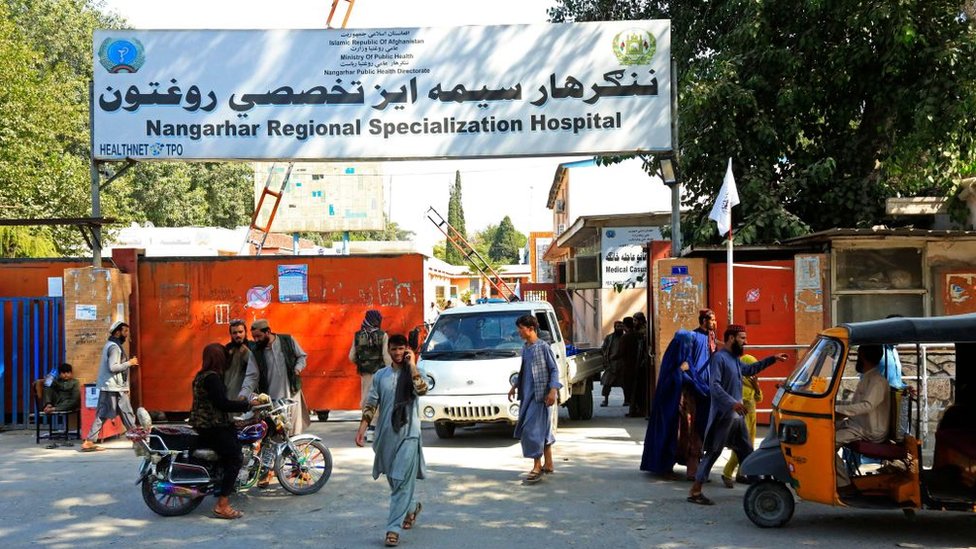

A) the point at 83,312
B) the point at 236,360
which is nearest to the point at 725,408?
the point at 236,360

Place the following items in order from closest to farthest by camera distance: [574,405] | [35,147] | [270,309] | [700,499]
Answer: [700,499], [574,405], [270,309], [35,147]

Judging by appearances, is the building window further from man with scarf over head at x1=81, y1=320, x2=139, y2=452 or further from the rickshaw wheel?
man with scarf over head at x1=81, y1=320, x2=139, y2=452

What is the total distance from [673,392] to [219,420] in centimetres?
434

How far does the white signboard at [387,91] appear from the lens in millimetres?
12711

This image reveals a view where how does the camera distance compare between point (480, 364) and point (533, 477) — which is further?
point (480, 364)

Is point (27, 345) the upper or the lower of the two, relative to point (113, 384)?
upper

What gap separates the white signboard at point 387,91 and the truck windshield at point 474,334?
2.30 m

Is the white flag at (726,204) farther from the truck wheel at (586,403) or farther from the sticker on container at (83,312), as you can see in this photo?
the sticker on container at (83,312)

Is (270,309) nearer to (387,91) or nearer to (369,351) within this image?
(369,351)

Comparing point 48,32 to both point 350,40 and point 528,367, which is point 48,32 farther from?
point 528,367

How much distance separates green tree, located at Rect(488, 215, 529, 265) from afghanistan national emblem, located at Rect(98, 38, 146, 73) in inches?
4370

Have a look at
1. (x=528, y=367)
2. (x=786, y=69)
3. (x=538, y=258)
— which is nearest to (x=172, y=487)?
(x=528, y=367)

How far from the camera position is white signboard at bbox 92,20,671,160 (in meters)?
12.7

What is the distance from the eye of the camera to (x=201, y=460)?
7879 mm
